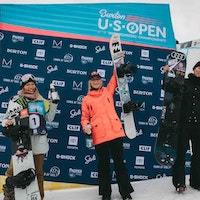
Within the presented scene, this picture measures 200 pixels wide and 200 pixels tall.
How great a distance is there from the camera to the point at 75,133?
5227mm

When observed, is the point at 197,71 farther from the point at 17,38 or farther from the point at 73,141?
the point at 17,38

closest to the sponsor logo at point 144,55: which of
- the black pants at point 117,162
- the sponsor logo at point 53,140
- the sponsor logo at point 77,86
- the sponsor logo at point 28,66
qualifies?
the sponsor logo at point 77,86

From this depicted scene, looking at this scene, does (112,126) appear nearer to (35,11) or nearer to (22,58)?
(22,58)

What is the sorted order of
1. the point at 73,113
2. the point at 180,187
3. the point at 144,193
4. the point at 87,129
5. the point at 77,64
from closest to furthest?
the point at 87,129, the point at 180,187, the point at 144,193, the point at 73,113, the point at 77,64

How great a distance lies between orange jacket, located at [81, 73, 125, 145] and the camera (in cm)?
370

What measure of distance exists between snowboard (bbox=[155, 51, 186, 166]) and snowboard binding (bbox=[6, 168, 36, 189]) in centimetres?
159

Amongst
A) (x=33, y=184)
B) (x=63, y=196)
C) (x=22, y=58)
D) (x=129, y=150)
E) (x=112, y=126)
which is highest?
(x=22, y=58)

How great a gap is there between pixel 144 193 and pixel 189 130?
1091mm

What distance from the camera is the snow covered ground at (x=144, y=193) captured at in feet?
Answer: 12.5

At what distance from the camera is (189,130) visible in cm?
387

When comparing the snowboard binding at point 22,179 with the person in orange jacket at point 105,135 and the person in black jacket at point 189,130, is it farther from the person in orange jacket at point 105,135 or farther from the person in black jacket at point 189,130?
the person in black jacket at point 189,130

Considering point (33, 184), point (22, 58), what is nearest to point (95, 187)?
point (33, 184)

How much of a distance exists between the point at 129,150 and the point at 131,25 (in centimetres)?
229

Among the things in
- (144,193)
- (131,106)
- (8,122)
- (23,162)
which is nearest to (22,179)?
(23,162)
